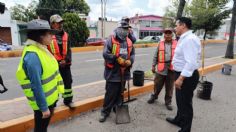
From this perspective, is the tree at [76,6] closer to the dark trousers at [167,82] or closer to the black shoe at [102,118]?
the dark trousers at [167,82]

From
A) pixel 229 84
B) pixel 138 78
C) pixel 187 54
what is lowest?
pixel 229 84

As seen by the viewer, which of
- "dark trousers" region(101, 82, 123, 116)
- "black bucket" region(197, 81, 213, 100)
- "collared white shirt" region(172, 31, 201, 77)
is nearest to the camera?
"collared white shirt" region(172, 31, 201, 77)

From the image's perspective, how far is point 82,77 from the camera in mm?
8750

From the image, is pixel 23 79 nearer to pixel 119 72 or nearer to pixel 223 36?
pixel 119 72

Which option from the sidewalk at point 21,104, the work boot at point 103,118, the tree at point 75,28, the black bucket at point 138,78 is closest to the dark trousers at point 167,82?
the black bucket at point 138,78

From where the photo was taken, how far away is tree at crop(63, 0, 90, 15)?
46812 millimetres

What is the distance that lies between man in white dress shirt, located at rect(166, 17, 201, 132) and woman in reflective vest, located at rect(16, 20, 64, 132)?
1972mm

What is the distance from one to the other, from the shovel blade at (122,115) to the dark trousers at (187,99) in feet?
3.32

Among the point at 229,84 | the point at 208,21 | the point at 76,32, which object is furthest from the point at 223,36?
the point at 229,84

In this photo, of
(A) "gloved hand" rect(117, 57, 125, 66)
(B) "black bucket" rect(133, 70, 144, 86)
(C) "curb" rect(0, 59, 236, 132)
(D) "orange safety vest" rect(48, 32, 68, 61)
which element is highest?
(D) "orange safety vest" rect(48, 32, 68, 61)

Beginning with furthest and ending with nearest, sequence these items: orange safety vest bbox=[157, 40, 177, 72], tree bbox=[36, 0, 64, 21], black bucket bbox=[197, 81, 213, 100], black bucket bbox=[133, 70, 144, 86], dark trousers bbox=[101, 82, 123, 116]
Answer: tree bbox=[36, 0, 64, 21], black bucket bbox=[133, 70, 144, 86], black bucket bbox=[197, 81, 213, 100], orange safety vest bbox=[157, 40, 177, 72], dark trousers bbox=[101, 82, 123, 116]

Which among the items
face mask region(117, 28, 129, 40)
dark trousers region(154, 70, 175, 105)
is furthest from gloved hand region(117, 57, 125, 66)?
dark trousers region(154, 70, 175, 105)

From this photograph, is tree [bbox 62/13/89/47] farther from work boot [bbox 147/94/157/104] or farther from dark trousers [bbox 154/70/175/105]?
dark trousers [bbox 154/70/175/105]

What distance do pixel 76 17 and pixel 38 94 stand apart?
727 inches
